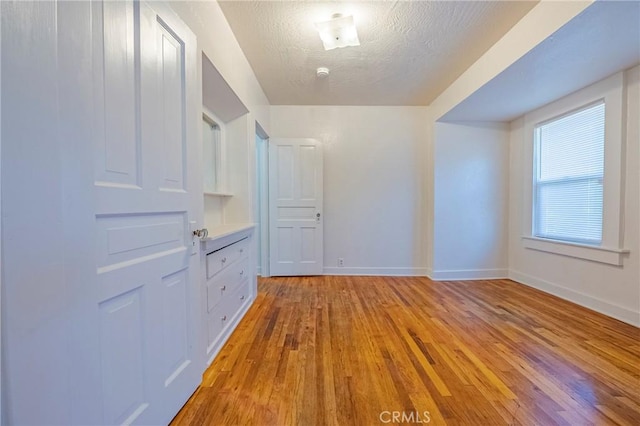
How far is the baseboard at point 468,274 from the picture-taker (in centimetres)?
376

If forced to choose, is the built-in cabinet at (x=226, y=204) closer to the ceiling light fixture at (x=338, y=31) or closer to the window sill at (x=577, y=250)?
the ceiling light fixture at (x=338, y=31)

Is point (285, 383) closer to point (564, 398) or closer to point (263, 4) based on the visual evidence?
point (564, 398)

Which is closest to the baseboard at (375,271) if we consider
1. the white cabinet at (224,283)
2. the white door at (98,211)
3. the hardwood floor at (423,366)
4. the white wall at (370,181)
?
the white wall at (370,181)

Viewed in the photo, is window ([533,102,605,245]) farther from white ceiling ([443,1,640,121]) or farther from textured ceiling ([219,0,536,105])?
textured ceiling ([219,0,536,105])

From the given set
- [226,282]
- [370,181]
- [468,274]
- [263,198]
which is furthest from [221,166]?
[468,274]

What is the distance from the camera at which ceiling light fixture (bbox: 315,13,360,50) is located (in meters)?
2.00

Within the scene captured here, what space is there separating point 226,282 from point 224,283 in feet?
0.14

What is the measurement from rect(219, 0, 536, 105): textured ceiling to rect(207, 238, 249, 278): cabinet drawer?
180 centimetres

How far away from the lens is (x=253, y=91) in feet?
9.64

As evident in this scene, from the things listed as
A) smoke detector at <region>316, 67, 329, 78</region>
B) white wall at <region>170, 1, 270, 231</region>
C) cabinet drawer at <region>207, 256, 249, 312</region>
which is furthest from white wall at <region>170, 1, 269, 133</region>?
cabinet drawer at <region>207, 256, 249, 312</region>

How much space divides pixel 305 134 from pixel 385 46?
176 cm

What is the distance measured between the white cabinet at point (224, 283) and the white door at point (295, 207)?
1.03 metres

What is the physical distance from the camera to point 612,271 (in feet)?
8.21

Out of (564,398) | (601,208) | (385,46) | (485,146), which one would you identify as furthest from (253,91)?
(601,208)
